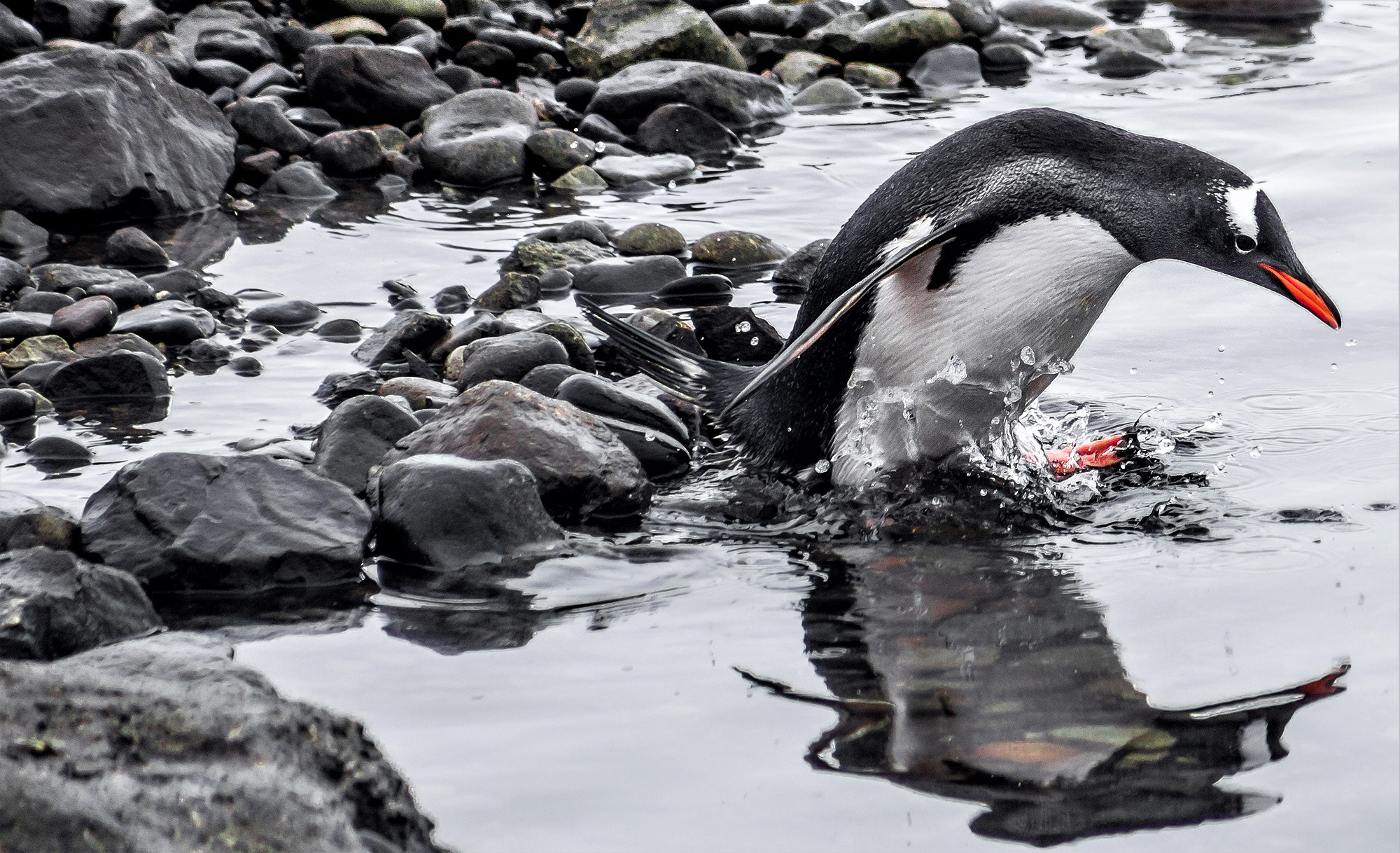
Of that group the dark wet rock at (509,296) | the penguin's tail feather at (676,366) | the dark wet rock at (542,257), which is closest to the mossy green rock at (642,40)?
the dark wet rock at (542,257)

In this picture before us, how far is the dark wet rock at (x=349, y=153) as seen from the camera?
631cm

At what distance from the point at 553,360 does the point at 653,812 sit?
85.3 inches

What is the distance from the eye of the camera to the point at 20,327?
4.41 metres

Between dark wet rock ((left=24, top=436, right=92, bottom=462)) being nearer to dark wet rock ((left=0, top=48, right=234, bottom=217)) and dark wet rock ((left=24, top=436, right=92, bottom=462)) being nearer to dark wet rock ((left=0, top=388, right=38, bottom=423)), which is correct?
dark wet rock ((left=0, top=388, right=38, bottom=423))

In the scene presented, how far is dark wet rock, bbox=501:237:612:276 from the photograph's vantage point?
17.1 feet

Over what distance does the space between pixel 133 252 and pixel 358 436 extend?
6.71ft

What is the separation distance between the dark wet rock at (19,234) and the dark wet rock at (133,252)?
10.5 inches

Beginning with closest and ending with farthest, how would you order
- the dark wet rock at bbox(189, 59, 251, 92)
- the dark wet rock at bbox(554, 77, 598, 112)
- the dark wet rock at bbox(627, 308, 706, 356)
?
the dark wet rock at bbox(627, 308, 706, 356) → the dark wet rock at bbox(189, 59, 251, 92) → the dark wet rock at bbox(554, 77, 598, 112)

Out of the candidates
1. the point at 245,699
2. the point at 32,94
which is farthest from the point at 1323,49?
the point at 245,699

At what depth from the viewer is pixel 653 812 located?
2.30m

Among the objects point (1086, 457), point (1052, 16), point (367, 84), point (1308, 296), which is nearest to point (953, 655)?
point (1086, 457)

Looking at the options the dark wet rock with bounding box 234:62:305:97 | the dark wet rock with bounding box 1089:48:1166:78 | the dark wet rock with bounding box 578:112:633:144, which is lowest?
the dark wet rock with bounding box 578:112:633:144

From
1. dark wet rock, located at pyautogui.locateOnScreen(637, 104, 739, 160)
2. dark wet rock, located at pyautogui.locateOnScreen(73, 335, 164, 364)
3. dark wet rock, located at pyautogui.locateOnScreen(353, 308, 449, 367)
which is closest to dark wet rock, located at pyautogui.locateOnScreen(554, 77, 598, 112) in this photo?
dark wet rock, located at pyautogui.locateOnScreen(637, 104, 739, 160)

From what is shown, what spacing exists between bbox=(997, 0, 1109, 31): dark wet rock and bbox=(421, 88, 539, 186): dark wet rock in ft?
12.4
